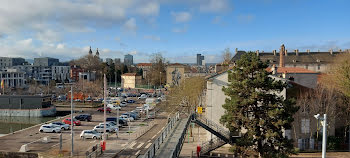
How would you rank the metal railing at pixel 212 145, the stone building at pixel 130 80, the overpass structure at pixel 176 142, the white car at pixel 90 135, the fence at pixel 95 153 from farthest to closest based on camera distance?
the stone building at pixel 130 80 → the white car at pixel 90 135 → the metal railing at pixel 212 145 → the fence at pixel 95 153 → the overpass structure at pixel 176 142

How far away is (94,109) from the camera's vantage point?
5484 centimetres

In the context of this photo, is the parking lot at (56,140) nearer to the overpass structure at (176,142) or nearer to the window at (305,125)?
the overpass structure at (176,142)

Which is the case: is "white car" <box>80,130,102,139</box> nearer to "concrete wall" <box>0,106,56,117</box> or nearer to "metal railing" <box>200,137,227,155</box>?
"metal railing" <box>200,137,227,155</box>

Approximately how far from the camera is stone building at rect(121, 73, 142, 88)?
9800cm

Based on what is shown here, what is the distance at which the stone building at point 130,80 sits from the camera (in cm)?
9800

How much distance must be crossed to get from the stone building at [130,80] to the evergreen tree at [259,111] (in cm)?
7922

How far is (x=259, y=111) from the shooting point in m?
20.6

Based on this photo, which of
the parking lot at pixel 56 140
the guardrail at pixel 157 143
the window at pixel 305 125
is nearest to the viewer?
the guardrail at pixel 157 143

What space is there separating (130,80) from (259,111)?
8188 cm

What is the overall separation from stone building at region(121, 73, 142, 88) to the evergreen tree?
260 ft

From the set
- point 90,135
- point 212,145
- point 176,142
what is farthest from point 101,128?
point 176,142

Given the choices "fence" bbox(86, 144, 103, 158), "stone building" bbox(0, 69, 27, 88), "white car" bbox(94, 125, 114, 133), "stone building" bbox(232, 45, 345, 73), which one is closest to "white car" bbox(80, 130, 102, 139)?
"white car" bbox(94, 125, 114, 133)

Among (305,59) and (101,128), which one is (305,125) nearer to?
(101,128)

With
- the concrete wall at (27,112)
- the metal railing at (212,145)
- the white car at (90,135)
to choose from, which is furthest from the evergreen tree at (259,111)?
the concrete wall at (27,112)
